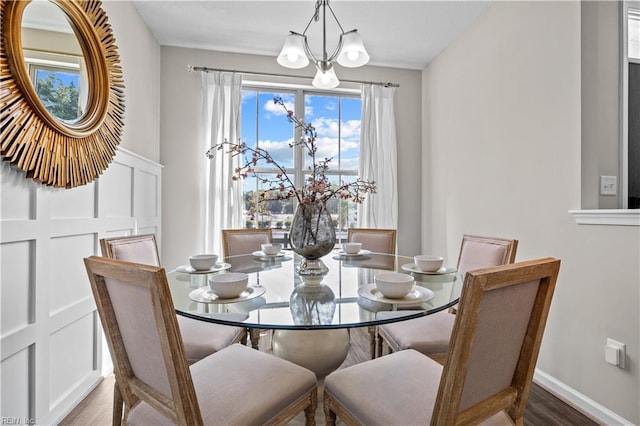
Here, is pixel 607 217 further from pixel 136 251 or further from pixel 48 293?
pixel 48 293

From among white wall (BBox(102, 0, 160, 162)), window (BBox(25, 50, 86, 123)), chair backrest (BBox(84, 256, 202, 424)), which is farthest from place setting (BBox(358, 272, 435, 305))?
white wall (BBox(102, 0, 160, 162))

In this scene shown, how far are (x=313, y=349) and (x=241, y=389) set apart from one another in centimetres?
65

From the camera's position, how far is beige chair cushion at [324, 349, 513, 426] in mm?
917

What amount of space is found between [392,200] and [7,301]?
308 centimetres

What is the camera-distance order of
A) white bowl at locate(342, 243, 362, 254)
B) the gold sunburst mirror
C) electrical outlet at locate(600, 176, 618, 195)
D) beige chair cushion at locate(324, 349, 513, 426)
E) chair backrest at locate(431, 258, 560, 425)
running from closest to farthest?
chair backrest at locate(431, 258, 560, 425)
beige chair cushion at locate(324, 349, 513, 426)
the gold sunburst mirror
electrical outlet at locate(600, 176, 618, 195)
white bowl at locate(342, 243, 362, 254)

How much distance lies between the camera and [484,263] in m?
1.72

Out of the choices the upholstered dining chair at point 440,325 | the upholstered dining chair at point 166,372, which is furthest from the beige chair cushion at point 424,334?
the upholstered dining chair at point 166,372

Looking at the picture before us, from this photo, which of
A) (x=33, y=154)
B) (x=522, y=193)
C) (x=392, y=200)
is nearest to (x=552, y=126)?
(x=522, y=193)

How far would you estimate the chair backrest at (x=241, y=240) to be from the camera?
8.04ft

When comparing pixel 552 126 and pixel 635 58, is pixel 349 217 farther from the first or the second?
pixel 635 58

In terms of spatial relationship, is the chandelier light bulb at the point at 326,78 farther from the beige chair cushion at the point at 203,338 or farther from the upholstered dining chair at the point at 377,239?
the beige chair cushion at the point at 203,338

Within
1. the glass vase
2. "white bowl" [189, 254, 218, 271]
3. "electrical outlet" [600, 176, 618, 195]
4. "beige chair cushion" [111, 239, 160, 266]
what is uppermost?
"electrical outlet" [600, 176, 618, 195]

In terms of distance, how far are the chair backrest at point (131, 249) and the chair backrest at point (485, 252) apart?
175 cm

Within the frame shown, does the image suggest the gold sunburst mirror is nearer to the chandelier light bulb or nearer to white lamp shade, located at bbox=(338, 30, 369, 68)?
the chandelier light bulb
